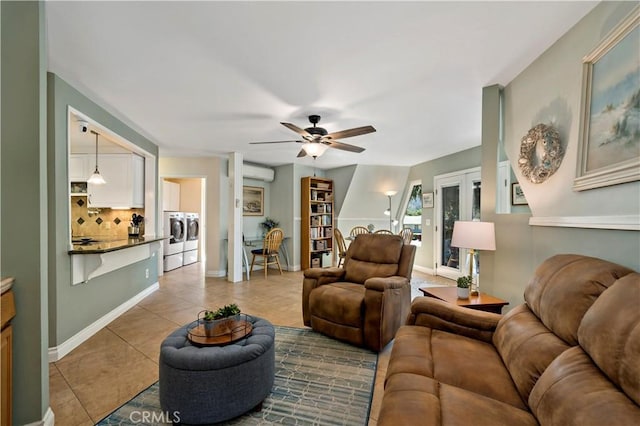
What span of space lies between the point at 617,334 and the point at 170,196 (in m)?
6.96

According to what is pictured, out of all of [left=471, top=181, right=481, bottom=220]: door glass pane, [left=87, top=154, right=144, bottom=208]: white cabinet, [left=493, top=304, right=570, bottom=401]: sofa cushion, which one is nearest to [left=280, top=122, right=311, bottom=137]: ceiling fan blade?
[left=493, top=304, right=570, bottom=401]: sofa cushion

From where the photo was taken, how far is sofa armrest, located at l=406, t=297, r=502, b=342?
171cm

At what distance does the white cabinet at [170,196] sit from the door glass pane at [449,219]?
5789 mm

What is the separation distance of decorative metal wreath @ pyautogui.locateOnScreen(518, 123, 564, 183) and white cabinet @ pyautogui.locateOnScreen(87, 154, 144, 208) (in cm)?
476

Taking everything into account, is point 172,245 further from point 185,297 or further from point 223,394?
point 223,394

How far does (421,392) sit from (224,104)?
2952 millimetres

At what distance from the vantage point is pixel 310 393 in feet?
6.32

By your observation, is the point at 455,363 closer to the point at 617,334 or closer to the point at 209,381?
the point at 617,334

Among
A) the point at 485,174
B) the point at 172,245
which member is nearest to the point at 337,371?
the point at 485,174

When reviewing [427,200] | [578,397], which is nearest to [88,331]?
[578,397]

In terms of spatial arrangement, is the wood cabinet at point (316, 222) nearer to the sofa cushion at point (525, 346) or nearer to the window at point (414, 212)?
the window at point (414, 212)

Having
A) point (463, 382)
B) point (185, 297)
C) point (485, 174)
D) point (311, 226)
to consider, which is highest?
point (485, 174)

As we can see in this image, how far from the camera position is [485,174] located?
251 centimetres

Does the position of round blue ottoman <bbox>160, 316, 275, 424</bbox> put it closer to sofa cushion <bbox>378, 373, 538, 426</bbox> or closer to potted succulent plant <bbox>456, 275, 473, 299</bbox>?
sofa cushion <bbox>378, 373, 538, 426</bbox>
